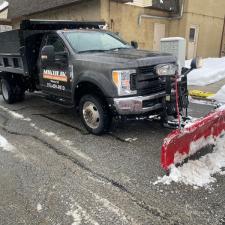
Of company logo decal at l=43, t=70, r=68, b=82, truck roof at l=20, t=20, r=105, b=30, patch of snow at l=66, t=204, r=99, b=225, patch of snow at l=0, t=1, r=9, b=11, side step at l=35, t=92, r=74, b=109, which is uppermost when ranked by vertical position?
patch of snow at l=0, t=1, r=9, b=11

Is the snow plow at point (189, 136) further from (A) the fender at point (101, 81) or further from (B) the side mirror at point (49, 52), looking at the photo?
(B) the side mirror at point (49, 52)

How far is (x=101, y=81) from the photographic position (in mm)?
5258

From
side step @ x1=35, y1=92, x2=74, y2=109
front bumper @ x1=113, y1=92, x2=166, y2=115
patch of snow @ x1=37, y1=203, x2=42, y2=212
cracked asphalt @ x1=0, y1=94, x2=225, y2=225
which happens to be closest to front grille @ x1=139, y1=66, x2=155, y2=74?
front bumper @ x1=113, y1=92, x2=166, y2=115

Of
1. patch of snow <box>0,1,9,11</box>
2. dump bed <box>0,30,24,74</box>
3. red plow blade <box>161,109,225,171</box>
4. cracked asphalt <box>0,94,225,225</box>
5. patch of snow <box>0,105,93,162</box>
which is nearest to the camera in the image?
cracked asphalt <box>0,94,225,225</box>

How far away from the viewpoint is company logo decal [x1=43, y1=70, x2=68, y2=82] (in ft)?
20.3

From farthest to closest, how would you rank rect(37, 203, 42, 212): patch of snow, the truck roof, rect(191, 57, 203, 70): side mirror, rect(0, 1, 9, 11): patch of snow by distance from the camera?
rect(0, 1, 9, 11): patch of snow < the truck roof < rect(191, 57, 203, 70): side mirror < rect(37, 203, 42, 212): patch of snow

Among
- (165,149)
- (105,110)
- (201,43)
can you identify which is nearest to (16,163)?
(105,110)

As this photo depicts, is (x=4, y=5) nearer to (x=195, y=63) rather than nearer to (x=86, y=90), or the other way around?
(x=86, y=90)

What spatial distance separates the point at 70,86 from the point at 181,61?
584cm

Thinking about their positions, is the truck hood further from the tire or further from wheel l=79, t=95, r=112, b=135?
the tire

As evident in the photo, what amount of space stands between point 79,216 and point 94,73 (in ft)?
9.23

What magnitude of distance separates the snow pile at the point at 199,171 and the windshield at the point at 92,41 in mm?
3097

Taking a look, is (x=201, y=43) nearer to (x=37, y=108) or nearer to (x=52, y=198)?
(x=37, y=108)

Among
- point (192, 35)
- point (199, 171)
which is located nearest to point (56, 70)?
point (199, 171)
